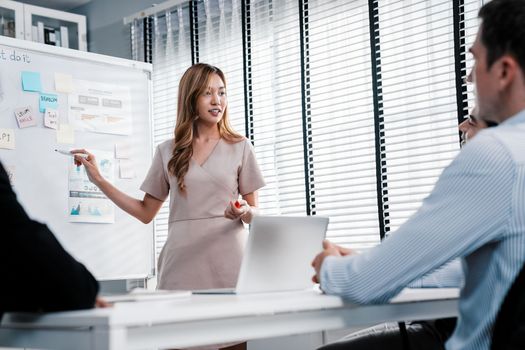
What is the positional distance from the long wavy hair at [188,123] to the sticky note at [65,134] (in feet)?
3.14

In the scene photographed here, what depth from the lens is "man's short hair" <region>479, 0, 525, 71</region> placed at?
1355mm

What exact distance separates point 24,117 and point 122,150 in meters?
0.62

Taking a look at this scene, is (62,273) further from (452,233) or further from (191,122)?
(191,122)

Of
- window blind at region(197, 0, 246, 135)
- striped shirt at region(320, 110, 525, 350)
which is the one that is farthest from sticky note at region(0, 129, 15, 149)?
striped shirt at region(320, 110, 525, 350)

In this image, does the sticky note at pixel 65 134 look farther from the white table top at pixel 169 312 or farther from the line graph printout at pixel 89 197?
the white table top at pixel 169 312

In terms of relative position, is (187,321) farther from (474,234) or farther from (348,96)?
(348,96)

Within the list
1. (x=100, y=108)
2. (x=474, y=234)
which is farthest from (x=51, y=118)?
(x=474, y=234)

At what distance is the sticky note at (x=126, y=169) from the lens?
13.1 feet

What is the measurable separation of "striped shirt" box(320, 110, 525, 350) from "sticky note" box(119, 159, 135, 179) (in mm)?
2817

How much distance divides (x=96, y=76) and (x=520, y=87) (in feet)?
9.72

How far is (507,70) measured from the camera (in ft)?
4.47

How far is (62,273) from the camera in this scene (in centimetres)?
118

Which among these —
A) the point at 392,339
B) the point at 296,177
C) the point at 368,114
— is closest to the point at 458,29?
the point at 368,114

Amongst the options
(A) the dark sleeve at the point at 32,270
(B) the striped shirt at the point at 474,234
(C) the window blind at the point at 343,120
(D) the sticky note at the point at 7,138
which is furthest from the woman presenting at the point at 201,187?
(A) the dark sleeve at the point at 32,270
